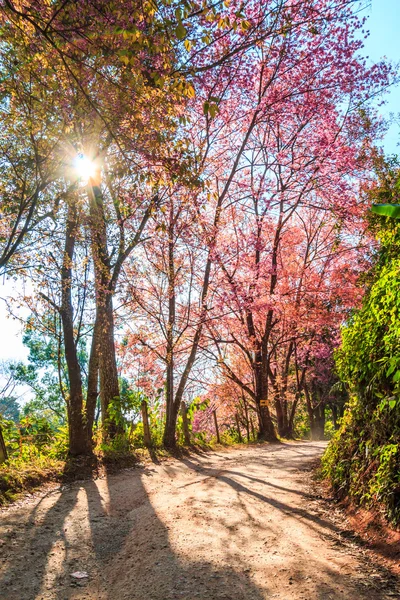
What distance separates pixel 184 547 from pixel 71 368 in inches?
191

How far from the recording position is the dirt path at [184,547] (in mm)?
2904

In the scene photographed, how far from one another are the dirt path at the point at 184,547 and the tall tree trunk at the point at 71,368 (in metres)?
1.51

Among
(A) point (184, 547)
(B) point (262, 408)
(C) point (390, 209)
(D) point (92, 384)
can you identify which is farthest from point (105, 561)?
(B) point (262, 408)

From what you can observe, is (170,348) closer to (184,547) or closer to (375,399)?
(375,399)

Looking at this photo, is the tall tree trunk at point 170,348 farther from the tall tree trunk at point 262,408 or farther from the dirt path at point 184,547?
the tall tree trunk at point 262,408

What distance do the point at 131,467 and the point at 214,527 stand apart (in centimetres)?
438

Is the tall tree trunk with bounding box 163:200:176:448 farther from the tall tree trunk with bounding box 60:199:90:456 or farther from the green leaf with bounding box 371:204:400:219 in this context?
the green leaf with bounding box 371:204:400:219

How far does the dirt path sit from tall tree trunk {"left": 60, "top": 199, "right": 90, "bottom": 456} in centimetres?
151

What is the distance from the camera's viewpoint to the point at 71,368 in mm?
7863

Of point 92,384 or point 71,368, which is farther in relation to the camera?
point 92,384

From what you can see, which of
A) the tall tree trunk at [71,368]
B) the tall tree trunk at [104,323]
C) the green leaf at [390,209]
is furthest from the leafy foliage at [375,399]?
the tall tree trunk at [104,323]

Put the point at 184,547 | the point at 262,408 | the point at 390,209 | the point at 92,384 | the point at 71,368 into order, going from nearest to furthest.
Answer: the point at 390,209
the point at 184,547
the point at 71,368
the point at 92,384
the point at 262,408

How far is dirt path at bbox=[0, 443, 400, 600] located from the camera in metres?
2.90

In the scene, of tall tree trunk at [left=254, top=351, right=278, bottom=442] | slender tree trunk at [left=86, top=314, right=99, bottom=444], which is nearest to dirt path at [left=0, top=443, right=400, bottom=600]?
slender tree trunk at [left=86, top=314, right=99, bottom=444]
